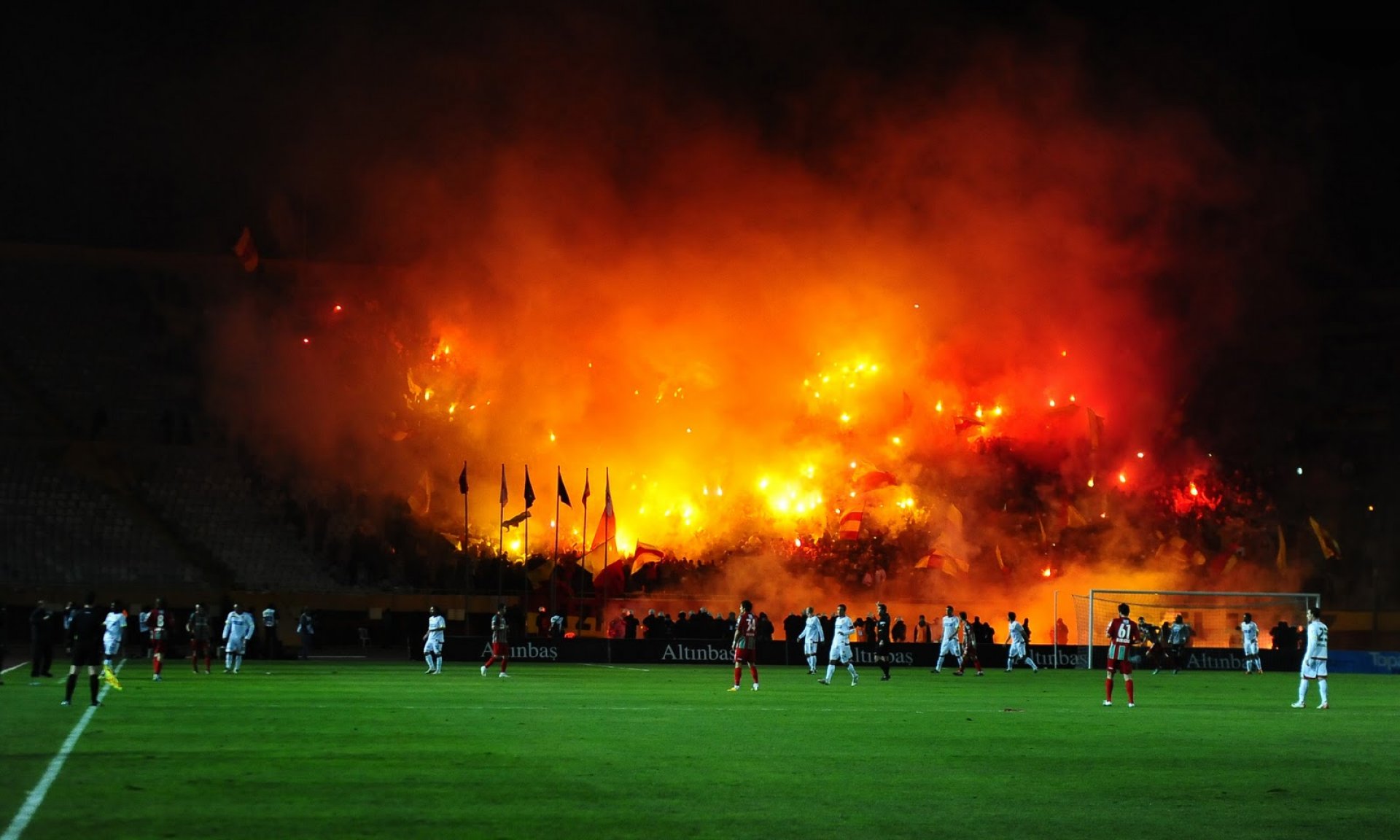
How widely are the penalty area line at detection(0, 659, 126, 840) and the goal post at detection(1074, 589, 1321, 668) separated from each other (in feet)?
129

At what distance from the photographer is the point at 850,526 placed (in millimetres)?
63094

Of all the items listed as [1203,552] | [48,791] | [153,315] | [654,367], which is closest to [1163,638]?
[1203,552]

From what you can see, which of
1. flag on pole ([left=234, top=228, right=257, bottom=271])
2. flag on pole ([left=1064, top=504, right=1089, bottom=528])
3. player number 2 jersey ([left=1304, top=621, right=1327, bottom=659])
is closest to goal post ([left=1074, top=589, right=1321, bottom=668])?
flag on pole ([left=1064, top=504, right=1089, bottom=528])

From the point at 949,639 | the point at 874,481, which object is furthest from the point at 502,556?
the point at 874,481

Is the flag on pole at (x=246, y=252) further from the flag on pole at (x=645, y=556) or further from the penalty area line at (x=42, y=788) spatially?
the penalty area line at (x=42, y=788)

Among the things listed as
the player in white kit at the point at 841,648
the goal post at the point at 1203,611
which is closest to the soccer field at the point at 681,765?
the player in white kit at the point at 841,648

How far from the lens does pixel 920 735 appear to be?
68.2 ft

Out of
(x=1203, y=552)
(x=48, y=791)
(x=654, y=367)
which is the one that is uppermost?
(x=654, y=367)

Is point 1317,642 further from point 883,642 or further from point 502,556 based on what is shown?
point 502,556

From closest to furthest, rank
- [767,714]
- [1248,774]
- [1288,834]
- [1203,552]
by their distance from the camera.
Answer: [1288,834]
[1248,774]
[767,714]
[1203,552]

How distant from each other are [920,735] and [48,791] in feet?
37.6

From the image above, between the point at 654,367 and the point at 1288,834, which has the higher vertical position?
the point at 654,367

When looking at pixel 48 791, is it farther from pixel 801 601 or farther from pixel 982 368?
pixel 982 368

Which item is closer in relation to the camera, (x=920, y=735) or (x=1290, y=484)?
(x=920, y=735)
